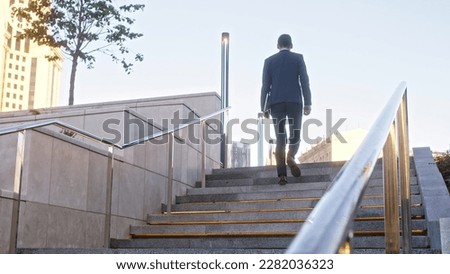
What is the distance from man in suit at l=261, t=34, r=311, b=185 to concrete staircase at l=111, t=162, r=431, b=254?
1.27ft

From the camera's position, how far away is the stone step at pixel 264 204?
497cm

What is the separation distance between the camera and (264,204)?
541cm

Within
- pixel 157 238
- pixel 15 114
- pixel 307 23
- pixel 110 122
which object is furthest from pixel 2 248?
pixel 307 23

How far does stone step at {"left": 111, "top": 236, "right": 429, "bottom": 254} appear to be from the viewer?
157 inches

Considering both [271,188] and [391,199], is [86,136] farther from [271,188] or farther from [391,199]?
[391,199]

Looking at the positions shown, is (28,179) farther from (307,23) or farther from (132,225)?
(307,23)

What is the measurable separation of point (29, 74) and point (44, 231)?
7829 cm

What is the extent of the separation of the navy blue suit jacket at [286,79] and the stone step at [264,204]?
1.03 meters

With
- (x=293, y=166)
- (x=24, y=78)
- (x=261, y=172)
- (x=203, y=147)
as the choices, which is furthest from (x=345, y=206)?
(x=24, y=78)

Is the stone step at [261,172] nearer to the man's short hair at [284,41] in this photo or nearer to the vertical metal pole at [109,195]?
the man's short hair at [284,41]

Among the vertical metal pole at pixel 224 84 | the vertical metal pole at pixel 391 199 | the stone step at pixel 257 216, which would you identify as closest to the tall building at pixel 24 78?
the vertical metal pole at pixel 224 84

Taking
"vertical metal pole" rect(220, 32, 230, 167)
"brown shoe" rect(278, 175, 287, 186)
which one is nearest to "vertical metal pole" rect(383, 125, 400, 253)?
"brown shoe" rect(278, 175, 287, 186)

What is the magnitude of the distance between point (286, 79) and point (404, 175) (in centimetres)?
262

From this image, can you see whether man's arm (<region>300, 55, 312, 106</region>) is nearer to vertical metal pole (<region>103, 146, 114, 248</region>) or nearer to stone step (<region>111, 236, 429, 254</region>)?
stone step (<region>111, 236, 429, 254</region>)
